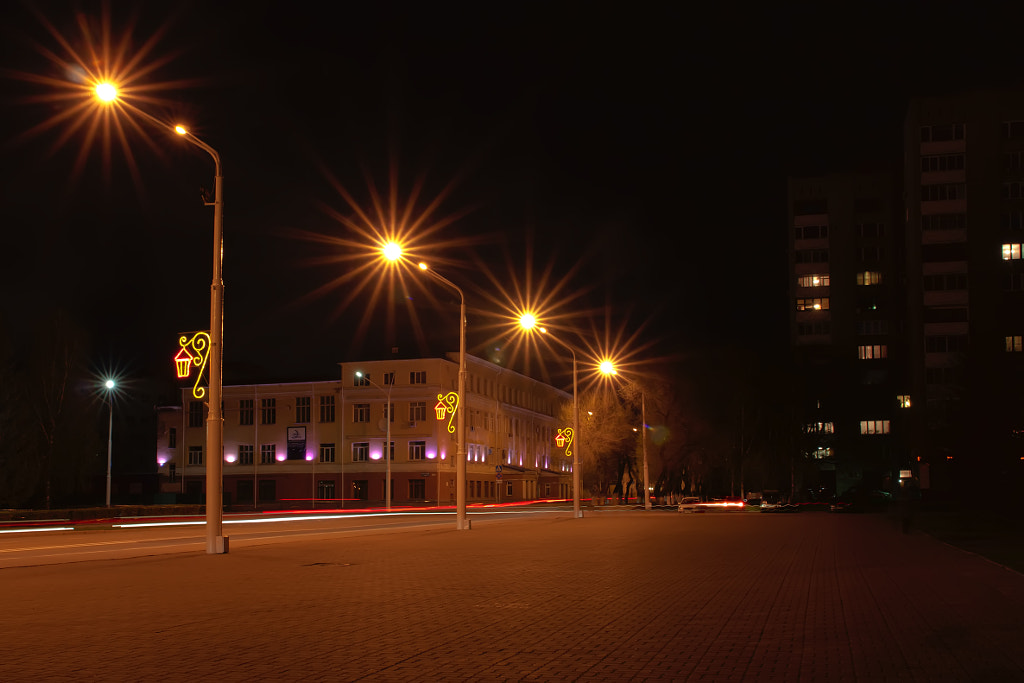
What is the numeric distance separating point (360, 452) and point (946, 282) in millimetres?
54820

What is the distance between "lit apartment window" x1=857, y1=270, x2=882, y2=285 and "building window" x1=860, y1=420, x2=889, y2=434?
49.4 ft

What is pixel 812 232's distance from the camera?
10619 cm

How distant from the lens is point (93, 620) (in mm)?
10992

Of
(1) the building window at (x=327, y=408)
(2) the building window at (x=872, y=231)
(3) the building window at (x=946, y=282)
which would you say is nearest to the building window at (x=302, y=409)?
(1) the building window at (x=327, y=408)

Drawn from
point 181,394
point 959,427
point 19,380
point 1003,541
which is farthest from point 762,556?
point 181,394

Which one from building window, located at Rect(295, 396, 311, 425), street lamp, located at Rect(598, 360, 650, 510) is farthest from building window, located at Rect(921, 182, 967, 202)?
building window, located at Rect(295, 396, 311, 425)

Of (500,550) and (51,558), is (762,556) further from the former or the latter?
(51,558)

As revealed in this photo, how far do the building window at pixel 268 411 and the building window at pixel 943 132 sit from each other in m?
63.9

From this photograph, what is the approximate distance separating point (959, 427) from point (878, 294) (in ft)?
202

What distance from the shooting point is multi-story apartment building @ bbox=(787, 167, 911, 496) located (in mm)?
99812

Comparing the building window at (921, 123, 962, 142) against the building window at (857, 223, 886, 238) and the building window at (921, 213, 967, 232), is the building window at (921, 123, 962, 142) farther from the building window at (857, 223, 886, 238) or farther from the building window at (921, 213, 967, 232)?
the building window at (857, 223, 886, 238)

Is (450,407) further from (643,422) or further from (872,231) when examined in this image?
(872,231)

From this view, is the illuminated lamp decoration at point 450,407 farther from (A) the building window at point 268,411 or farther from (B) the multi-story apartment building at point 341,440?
(A) the building window at point 268,411

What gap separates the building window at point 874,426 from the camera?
100000 millimetres
